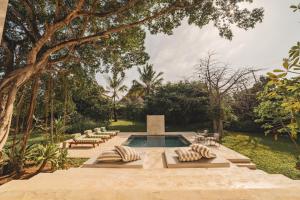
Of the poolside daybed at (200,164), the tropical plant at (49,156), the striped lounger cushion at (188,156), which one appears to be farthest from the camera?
the striped lounger cushion at (188,156)

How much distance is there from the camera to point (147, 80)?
32406 mm

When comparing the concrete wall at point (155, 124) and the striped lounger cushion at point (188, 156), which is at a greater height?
the concrete wall at point (155, 124)

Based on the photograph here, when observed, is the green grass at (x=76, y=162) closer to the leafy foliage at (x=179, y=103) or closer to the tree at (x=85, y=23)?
the tree at (x=85, y=23)

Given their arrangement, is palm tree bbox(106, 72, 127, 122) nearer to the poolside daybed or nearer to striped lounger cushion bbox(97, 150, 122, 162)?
striped lounger cushion bbox(97, 150, 122, 162)

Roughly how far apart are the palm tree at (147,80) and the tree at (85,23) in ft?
72.6

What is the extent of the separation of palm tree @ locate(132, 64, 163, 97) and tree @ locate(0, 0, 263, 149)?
22.1 m

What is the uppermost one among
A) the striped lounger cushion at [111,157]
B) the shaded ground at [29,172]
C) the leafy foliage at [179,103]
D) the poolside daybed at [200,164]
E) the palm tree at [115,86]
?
the palm tree at [115,86]

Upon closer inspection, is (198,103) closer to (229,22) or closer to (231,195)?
(229,22)

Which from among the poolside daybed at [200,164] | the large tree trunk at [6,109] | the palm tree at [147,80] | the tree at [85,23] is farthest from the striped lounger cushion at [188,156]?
the palm tree at [147,80]

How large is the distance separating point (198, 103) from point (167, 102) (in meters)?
3.75

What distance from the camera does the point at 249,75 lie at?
1858 cm

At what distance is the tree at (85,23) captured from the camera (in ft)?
21.4

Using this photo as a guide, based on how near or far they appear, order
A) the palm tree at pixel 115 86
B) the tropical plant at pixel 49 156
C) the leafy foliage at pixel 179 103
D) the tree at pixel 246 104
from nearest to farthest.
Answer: the tropical plant at pixel 49 156 < the tree at pixel 246 104 < the leafy foliage at pixel 179 103 < the palm tree at pixel 115 86

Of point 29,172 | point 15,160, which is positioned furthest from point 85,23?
point 29,172
